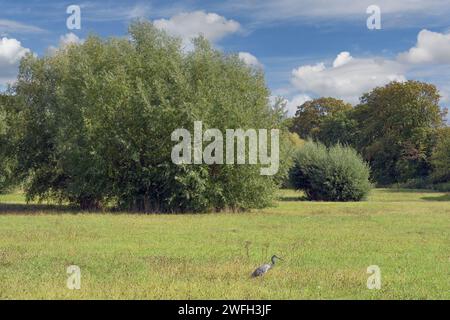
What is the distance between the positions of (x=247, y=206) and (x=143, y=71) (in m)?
12.5

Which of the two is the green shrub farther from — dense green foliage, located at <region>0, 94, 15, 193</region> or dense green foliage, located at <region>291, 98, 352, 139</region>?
dense green foliage, located at <region>291, 98, 352, 139</region>

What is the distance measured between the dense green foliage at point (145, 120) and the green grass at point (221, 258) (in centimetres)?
945

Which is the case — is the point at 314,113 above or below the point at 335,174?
above

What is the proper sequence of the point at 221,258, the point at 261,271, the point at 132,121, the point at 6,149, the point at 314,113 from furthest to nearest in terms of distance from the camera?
the point at 314,113 < the point at 6,149 < the point at 132,121 < the point at 221,258 < the point at 261,271

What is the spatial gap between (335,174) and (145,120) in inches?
1001

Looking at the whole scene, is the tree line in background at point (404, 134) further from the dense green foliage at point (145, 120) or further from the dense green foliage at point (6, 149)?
the dense green foliage at point (6, 149)

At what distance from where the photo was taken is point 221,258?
18188 millimetres

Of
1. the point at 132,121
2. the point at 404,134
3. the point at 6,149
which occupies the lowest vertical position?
the point at 6,149

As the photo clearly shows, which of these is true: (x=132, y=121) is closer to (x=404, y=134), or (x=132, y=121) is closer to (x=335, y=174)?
(x=335, y=174)

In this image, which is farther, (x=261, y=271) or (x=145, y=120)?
(x=145, y=120)

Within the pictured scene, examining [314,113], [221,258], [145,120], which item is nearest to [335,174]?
[145,120]

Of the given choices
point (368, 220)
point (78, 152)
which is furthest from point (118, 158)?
point (368, 220)

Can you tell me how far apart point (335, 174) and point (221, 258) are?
4283cm

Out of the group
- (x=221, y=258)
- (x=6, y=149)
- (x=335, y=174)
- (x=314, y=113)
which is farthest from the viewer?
(x=314, y=113)
